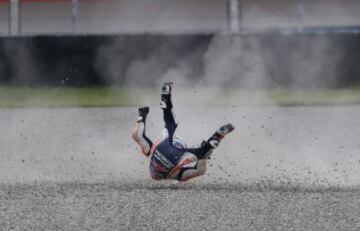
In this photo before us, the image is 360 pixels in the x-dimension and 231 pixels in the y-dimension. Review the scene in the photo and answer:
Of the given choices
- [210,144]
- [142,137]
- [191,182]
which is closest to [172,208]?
[210,144]

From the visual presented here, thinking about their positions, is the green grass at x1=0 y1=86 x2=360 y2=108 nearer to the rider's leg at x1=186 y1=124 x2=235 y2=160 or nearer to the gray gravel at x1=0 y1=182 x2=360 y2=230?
the rider's leg at x1=186 y1=124 x2=235 y2=160

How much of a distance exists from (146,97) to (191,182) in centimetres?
721

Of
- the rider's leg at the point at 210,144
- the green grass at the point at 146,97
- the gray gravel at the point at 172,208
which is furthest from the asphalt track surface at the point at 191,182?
the green grass at the point at 146,97

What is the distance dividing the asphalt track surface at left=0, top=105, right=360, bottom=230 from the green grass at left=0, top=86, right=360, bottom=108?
61 cm

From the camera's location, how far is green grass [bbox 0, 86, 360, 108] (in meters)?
16.4

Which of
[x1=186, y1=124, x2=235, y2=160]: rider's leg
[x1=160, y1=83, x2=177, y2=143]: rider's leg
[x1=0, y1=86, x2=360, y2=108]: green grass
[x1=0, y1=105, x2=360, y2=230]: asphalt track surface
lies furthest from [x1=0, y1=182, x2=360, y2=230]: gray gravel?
[x1=0, y1=86, x2=360, y2=108]: green grass

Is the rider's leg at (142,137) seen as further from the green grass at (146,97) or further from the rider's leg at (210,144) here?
the green grass at (146,97)

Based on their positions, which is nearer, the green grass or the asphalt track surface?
the asphalt track surface

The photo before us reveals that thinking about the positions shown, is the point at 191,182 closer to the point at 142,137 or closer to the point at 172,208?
the point at 142,137

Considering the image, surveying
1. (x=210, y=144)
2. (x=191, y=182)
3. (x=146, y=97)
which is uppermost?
(x=210, y=144)

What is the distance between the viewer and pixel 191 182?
9.48 meters

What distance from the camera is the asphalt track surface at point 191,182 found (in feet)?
25.1

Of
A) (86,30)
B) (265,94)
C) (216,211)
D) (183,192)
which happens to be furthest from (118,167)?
(86,30)

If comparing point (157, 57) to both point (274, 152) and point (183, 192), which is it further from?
point (183, 192)
